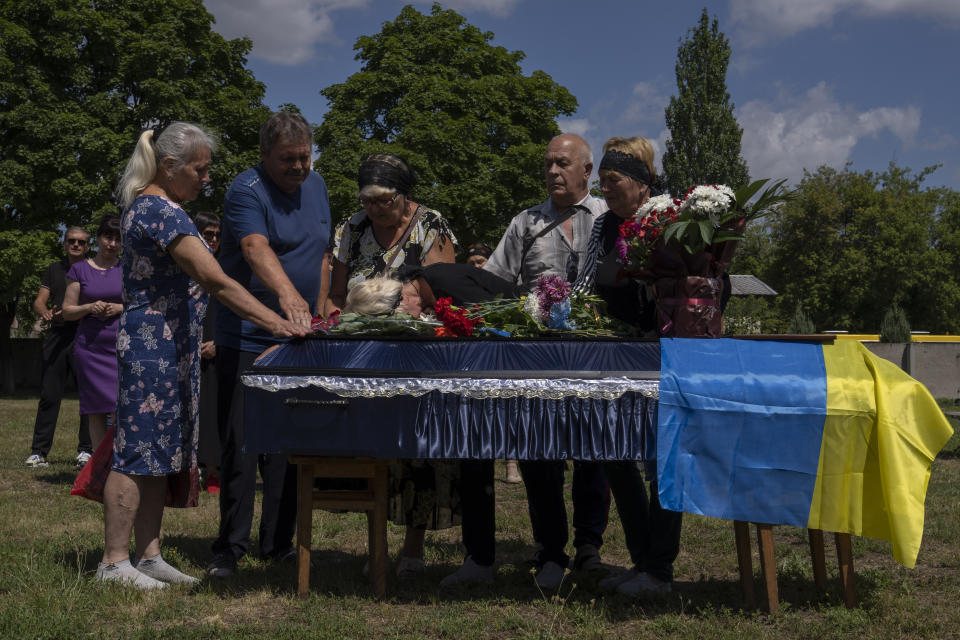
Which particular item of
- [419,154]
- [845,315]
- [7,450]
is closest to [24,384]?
[419,154]

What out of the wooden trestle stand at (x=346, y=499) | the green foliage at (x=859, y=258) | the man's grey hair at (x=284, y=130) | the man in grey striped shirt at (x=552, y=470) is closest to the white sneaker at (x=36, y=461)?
the man's grey hair at (x=284, y=130)

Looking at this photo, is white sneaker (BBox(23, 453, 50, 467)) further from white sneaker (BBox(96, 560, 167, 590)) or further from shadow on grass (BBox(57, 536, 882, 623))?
white sneaker (BBox(96, 560, 167, 590))

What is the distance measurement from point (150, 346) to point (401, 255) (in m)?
1.31

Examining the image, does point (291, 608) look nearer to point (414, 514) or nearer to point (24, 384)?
point (414, 514)

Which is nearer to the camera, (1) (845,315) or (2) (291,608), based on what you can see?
(2) (291,608)

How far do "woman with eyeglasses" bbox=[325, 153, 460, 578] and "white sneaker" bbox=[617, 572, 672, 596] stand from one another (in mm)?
943

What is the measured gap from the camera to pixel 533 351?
11.7 ft

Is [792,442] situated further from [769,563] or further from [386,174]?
[386,174]

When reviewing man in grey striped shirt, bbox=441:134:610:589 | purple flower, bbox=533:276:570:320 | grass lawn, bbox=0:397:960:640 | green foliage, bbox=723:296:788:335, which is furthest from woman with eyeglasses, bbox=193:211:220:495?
green foliage, bbox=723:296:788:335

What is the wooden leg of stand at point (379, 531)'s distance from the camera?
384cm

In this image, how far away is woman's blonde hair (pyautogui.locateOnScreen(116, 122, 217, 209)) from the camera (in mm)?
4145

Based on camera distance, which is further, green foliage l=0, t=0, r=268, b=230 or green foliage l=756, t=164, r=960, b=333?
green foliage l=756, t=164, r=960, b=333

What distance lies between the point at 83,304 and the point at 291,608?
4.54 meters

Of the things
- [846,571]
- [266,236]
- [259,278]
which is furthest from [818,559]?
[266,236]
